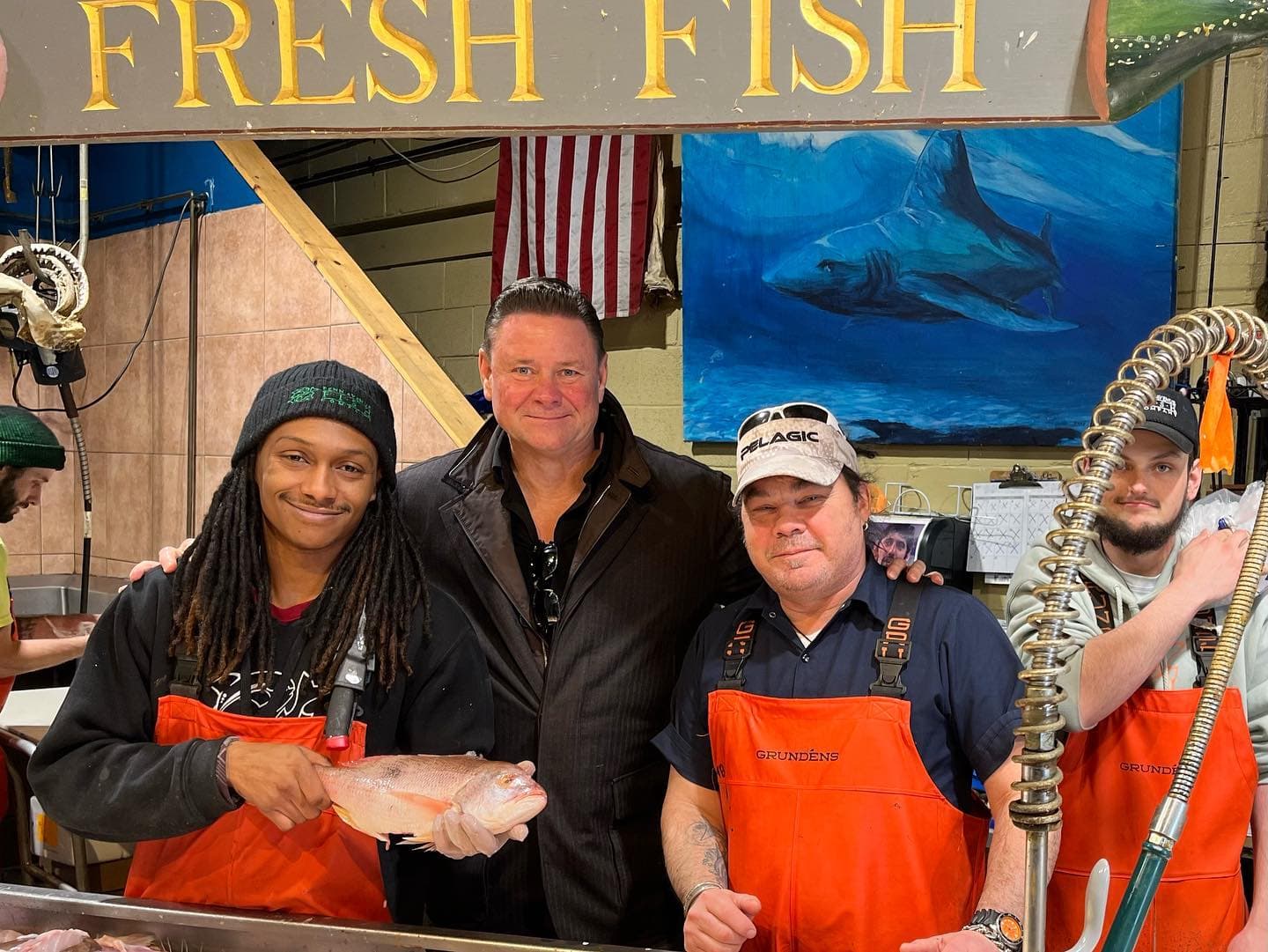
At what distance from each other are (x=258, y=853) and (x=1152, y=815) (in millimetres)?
1508

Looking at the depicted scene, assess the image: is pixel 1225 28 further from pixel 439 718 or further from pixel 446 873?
pixel 446 873

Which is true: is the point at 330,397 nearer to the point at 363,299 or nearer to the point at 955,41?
the point at 955,41

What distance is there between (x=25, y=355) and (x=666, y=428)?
3084 mm

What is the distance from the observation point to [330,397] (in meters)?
1.69

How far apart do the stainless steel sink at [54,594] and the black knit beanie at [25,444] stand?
6.36ft

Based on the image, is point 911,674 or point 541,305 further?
point 541,305

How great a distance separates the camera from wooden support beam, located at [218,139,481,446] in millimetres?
3809

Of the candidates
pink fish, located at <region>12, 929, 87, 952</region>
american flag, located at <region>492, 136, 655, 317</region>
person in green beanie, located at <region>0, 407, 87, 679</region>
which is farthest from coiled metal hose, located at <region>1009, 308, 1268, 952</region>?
american flag, located at <region>492, 136, 655, 317</region>

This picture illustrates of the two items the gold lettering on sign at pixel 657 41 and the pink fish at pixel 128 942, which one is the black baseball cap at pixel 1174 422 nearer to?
the gold lettering on sign at pixel 657 41

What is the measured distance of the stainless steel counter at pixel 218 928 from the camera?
1.48m

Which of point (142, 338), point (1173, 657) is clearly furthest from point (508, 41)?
point (142, 338)

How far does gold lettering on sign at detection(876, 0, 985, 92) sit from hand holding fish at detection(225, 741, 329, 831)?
4.02ft

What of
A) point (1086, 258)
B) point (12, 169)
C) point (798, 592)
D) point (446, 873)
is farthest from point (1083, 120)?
point (12, 169)

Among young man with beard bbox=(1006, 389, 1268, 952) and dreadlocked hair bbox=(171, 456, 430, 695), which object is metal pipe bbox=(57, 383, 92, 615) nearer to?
dreadlocked hair bbox=(171, 456, 430, 695)
